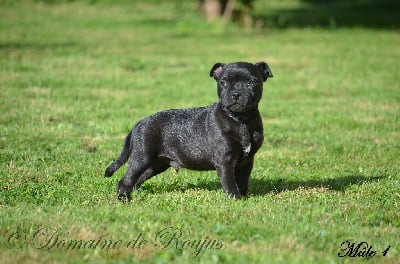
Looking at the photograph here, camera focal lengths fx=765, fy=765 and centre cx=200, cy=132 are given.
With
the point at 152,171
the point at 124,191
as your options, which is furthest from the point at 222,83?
the point at 124,191

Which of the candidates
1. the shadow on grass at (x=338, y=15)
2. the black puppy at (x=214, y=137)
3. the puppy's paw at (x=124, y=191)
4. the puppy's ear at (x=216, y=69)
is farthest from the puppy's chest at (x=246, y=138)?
the shadow on grass at (x=338, y=15)

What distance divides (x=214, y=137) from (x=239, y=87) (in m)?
0.68

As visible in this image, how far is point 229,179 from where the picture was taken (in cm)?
907

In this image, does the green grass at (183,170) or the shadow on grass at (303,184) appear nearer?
the green grass at (183,170)

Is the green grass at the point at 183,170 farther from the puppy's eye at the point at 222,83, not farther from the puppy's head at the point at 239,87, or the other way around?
the puppy's eye at the point at 222,83

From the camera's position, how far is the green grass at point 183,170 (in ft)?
24.1

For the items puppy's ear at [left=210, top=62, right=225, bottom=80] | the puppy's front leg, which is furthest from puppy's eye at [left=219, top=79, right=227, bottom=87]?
the puppy's front leg

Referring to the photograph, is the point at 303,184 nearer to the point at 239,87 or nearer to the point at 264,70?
the point at 264,70

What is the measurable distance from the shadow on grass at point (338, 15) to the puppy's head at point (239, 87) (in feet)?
96.0

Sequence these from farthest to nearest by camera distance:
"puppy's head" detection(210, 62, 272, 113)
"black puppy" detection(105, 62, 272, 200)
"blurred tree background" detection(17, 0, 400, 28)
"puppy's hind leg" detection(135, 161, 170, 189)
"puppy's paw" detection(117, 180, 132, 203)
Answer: "blurred tree background" detection(17, 0, 400, 28), "puppy's hind leg" detection(135, 161, 170, 189), "puppy's paw" detection(117, 180, 132, 203), "black puppy" detection(105, 62, 272, 200), "puppy's head" detection(210, 62, 272, 113)

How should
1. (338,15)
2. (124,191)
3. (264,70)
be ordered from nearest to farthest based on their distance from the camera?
(124,191)
(264,70)
(338,15)

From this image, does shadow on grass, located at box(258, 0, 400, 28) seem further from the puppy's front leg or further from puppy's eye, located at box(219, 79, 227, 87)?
the puppy's front leg

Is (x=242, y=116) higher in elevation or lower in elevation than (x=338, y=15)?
higher

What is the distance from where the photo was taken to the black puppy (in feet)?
29.7
